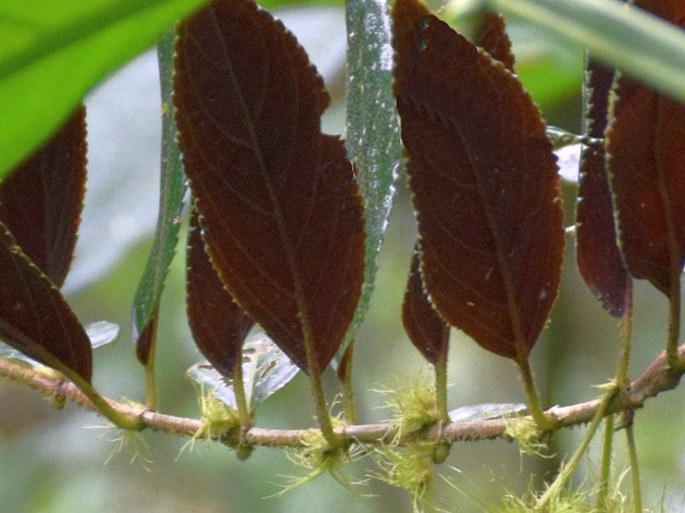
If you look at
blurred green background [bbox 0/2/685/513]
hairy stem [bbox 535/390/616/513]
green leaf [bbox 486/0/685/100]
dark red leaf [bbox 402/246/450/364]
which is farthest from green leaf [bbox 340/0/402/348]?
blurred green background [bbox 0/2/685/513]

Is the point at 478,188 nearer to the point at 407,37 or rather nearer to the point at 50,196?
the point at 407,37

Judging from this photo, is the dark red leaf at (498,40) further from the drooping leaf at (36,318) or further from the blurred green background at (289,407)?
the blurred green background at (289,407)

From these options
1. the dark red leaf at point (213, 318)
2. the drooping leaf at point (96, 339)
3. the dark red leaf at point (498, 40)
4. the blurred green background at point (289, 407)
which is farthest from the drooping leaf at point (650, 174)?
the blurred green background at point (289, 407)

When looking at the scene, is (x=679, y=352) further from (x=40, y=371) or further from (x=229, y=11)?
(x=40, y=371)

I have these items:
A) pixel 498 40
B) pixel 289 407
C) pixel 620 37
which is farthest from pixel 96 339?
pixel 289 407

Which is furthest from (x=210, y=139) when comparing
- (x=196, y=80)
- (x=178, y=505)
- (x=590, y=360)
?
(x=178, y=505)
